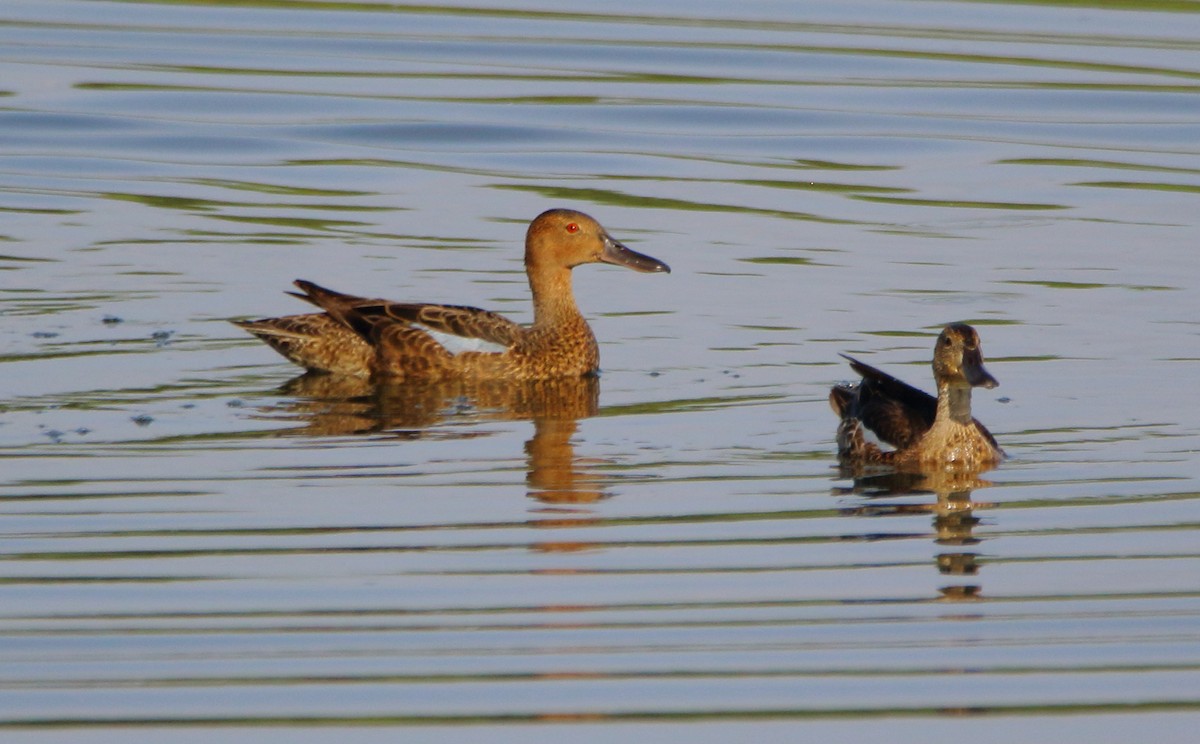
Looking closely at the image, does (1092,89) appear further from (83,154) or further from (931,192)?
(83,154)

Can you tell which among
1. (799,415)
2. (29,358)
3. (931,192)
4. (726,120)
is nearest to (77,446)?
(29,358)

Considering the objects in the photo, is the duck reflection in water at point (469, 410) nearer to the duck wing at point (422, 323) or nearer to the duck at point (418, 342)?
the duck at point (418, 342)

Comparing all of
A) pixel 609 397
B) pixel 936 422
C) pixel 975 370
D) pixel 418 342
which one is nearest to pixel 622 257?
pixel 418 342

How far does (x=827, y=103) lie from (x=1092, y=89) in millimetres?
2524

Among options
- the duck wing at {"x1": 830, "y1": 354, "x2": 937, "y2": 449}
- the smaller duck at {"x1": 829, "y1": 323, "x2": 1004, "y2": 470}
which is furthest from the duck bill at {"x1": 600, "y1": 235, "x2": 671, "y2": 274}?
the smaller duck at {"x1": 829, "y1": 323, "x2": 1004, "y2": 470}

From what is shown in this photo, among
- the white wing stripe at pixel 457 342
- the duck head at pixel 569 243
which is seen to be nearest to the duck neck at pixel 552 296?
the duck head at pixel 569 243

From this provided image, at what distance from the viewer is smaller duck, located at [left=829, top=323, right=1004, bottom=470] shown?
9.81 metres

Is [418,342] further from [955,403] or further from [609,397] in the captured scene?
[955,403]

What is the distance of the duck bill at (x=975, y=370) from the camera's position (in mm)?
9727

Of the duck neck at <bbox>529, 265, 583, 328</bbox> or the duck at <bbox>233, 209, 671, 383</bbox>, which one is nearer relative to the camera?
the duck at <bbox>233, 209, 671, 383</bbox>

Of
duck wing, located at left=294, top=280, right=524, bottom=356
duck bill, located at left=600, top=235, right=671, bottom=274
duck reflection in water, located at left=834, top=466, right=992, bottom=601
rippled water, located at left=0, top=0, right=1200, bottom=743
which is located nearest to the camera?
rippled water, located at left=0, top=0, right=1200, bottom=743

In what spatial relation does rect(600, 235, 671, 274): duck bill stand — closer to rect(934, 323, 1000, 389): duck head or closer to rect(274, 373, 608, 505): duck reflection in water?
rect(274, 373, 608, 505): duck reflection in water

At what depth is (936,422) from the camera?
32.8ft

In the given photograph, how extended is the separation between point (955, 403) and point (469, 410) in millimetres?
2586
